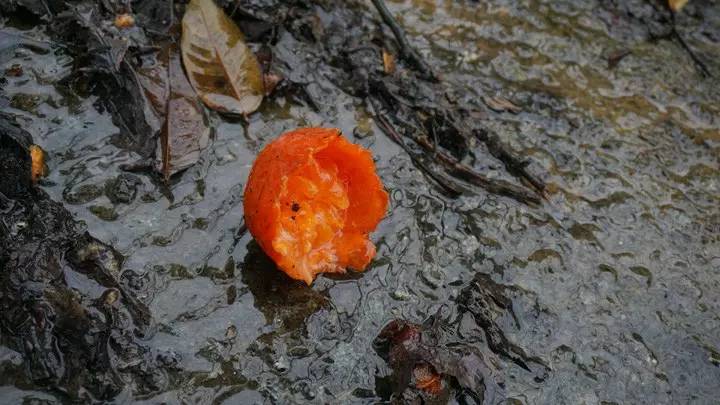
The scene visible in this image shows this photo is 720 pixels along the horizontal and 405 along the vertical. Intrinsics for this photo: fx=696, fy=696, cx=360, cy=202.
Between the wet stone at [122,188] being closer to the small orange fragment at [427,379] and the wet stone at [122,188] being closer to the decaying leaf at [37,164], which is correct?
the decaying leaf at [37,164]

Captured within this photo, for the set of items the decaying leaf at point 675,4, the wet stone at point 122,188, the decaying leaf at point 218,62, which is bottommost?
the wet stone at point 122,188

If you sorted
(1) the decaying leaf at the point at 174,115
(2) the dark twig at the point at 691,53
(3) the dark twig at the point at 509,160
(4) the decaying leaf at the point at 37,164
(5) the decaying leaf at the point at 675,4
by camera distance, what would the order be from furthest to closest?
(5) the decaying leaf at the point at 675,4 < (2) the dark twig at the point at 691,53 < (3) the dark twig at the point at 509,160 < (1) the decaying leaf at the point at 174,115 < (4) the decaying leaf at the point at 37,164

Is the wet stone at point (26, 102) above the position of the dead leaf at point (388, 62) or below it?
above

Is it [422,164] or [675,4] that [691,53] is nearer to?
[675,4]

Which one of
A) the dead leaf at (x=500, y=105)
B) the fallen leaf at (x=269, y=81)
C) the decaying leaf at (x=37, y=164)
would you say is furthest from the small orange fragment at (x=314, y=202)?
the dead leaf at (x=500, y=105)

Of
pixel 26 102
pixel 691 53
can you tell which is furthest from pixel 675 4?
pixel 26 102

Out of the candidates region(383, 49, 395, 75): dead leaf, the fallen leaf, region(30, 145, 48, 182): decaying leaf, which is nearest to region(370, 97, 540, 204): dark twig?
region(383, 49, 395, 75): dead leaf
